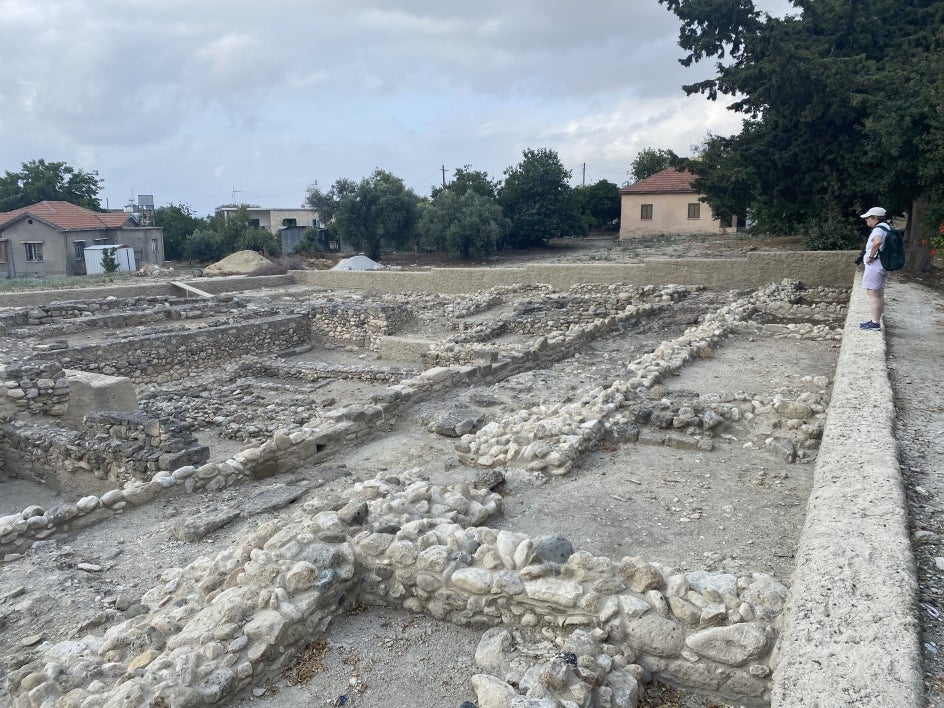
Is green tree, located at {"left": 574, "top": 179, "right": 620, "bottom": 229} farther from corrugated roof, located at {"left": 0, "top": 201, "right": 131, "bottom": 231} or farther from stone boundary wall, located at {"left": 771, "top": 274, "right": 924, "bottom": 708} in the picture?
stone boundary wall, located at {"left": 771, "top": 274, "right": 924, "bottom": 708}

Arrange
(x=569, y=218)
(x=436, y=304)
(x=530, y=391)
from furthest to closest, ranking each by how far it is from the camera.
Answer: (x=569, y=218) → (x=436, y=304) → (x=530, y=391)

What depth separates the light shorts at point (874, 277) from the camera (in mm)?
6785

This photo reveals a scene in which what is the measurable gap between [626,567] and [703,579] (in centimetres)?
32

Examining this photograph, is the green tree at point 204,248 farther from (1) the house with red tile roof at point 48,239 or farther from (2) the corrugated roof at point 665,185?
(2) the corrugated roof at point 665,185

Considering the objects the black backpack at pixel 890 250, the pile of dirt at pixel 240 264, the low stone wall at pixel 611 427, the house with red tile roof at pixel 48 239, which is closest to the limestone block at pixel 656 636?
the low stone wall at pixel 611 427

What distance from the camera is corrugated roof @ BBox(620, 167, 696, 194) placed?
108 ft

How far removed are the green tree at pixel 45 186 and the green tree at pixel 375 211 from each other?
19343 mm

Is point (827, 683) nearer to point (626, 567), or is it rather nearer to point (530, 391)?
point (626, 567)

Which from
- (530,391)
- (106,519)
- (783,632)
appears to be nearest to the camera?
(783,632)

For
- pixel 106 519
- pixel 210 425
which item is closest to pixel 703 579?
pixel 106 519

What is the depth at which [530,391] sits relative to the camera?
313 inches

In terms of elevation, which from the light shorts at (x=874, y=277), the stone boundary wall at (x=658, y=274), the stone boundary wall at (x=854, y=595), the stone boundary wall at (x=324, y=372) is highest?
the light shorts at (x=874, y=277)

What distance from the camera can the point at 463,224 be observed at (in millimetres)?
28156

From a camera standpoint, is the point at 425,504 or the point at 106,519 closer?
the point at 425,504
